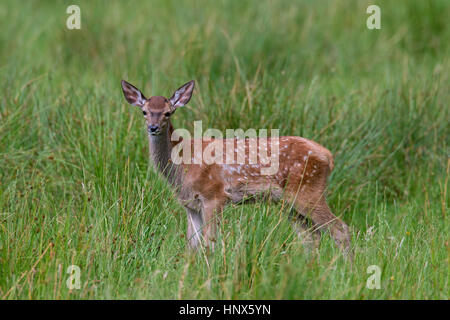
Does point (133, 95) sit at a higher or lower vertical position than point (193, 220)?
higher

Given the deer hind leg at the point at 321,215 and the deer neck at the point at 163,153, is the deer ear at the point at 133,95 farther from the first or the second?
the deer hind leg at the point at 321,215

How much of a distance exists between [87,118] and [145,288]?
2.68 meters

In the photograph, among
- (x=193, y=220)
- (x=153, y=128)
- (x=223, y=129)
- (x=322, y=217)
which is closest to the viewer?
(x=153, y=128)

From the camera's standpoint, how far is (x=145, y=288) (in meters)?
4.39

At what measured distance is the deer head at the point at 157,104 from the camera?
5805mm

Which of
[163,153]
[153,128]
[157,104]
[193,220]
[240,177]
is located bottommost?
[193,220]

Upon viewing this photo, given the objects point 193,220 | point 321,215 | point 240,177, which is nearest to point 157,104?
point 240,177

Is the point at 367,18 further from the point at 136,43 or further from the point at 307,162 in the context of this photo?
the point at 307,162

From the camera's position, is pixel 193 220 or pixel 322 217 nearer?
pixel 322 217

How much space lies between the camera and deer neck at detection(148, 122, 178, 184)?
6.06 metres

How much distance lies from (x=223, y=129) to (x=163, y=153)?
0.94m

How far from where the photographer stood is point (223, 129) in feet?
A: 22.6

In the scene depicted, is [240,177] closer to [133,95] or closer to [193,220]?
[193,220]

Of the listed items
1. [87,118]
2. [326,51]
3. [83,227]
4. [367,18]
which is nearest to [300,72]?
[326,51]
